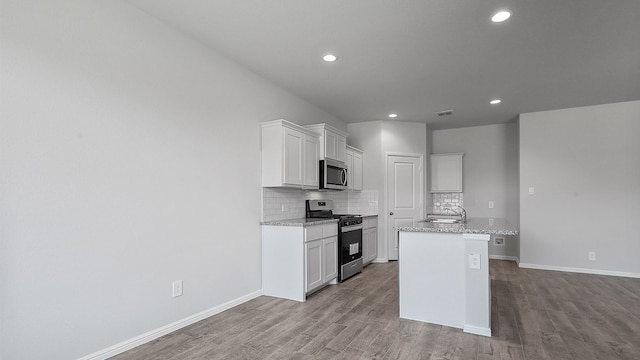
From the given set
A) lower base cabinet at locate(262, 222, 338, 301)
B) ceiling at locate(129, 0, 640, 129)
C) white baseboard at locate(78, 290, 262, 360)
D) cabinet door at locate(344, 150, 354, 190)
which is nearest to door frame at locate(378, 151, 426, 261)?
cabinet door at locate(344, 150, 354, 190)

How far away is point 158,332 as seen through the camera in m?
2.69

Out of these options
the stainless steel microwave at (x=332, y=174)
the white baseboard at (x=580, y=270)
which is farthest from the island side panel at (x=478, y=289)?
the white baseboard at (x=580, y=270)

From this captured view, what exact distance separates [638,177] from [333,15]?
5260 millimetres

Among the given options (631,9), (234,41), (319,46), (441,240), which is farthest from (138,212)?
(631,9)

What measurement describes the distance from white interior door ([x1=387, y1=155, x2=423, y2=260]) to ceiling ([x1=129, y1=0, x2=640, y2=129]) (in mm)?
1529

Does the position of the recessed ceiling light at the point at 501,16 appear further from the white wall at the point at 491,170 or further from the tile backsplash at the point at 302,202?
the white wall at the point at 491,170

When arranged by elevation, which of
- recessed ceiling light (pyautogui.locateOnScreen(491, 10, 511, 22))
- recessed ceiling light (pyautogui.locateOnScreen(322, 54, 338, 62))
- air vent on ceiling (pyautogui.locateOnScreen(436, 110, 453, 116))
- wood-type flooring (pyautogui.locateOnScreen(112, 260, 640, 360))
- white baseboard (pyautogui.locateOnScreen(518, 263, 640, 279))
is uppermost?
recessed ceiling light (pyautogui.locateOnScreen(491, 10, 511, 22))

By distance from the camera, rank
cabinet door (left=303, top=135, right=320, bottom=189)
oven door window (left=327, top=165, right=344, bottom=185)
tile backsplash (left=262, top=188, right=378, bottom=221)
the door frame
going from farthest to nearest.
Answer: the door frame
oven door window (left=327, top=165, right=344, bottom=185)
cabinet door (left=303, top=135, right=320, bottom=189)
tile backsplash (left=262, top=188, right=378, bottom=221)

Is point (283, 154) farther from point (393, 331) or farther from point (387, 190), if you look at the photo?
point (387, 190)

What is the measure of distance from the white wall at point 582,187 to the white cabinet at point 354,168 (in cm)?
270

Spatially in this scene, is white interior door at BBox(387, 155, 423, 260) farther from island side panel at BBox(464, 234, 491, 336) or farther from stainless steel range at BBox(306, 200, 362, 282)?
island side panel at BBox(464, 234, 491, 336)

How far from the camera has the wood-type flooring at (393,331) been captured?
8.07 ft

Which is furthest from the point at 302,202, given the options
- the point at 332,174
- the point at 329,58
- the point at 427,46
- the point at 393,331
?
the point at 427,46

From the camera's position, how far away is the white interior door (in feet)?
19.6
